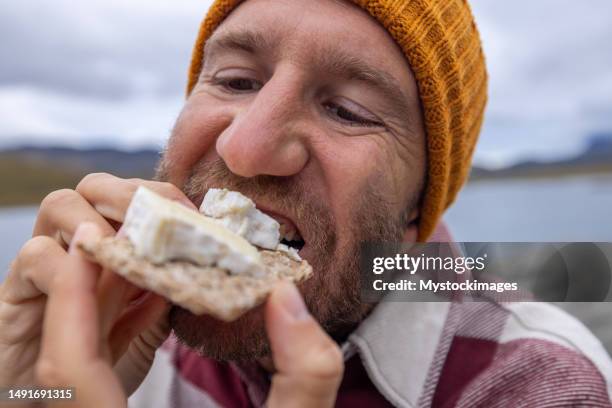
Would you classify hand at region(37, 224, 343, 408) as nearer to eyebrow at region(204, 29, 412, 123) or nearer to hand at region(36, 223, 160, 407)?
hand at region(36, 223, 160, 407)

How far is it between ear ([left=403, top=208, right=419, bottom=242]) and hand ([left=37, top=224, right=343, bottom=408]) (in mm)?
1727

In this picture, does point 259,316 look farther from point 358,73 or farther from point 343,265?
point 358,73

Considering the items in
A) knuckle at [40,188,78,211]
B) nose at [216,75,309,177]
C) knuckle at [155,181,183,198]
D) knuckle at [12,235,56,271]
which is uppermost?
nose at [216,75,309,177]

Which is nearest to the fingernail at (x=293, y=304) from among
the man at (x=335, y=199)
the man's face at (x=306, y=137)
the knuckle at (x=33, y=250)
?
the man at (x=335, y=199)

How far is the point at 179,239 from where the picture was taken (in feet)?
4.37

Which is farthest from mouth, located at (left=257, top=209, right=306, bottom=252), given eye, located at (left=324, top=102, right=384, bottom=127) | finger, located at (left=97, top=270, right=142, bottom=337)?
finger, located at (left=97, top=270, right=142, bottom=337)

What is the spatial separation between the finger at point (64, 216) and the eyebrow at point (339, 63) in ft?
3.31

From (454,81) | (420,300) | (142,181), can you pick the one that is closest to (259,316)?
(142,181)

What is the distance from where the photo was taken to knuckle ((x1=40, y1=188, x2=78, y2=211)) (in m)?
1.77

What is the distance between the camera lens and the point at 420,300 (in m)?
2.59

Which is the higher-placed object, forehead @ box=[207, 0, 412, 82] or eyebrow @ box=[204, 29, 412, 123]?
forehead @ box=[207, 0, 412, 82]

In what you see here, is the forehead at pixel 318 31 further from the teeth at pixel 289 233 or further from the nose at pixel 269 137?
the teeth at pixel 289 233

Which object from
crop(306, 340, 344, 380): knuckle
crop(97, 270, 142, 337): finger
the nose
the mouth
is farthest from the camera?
the mouth

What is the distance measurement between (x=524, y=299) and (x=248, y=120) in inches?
79.6
